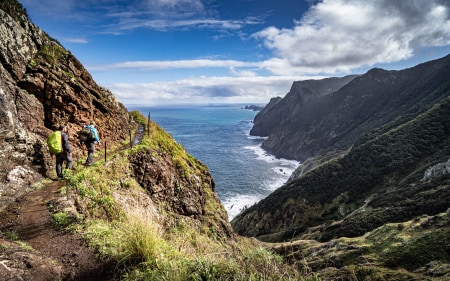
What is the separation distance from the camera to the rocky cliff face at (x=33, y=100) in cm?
1030

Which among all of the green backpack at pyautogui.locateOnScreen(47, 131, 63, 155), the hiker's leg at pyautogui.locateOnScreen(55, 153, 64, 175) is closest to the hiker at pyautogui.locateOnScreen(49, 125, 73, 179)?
the hiker's leg at pyautogui.locateOnScreen(55, 153, 64, 175)

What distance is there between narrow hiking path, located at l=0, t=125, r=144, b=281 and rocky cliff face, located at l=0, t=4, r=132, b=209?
725 millimetres

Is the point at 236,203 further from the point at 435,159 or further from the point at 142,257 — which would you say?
the point at 142,257

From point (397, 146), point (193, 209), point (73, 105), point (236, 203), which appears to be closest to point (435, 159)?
point (397, 146)

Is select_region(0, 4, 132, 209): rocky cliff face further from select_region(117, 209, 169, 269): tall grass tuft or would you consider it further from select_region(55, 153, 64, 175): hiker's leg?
select_region(117, 209, 169, 269): tall grass tuft

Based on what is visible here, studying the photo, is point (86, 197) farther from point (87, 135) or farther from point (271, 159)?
point (271, 159)

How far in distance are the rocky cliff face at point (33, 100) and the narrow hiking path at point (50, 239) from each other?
73 cm

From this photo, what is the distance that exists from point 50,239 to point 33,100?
1031 centimetres

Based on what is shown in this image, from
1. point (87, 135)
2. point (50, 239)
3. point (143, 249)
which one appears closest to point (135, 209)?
point (50, 239)

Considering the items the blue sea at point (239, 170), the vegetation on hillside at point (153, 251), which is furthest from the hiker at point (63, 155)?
the blue sea at point (239, 170)

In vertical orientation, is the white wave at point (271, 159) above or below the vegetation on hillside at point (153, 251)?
below

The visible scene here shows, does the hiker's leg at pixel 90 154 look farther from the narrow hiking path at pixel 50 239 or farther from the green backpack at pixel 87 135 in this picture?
the narrow hiking path at pixel 50 239

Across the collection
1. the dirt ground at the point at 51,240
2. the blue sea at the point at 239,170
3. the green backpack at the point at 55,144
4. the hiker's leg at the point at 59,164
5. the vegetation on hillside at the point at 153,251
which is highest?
the green backpack at the point at 55,144

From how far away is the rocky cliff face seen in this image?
1030 cm
